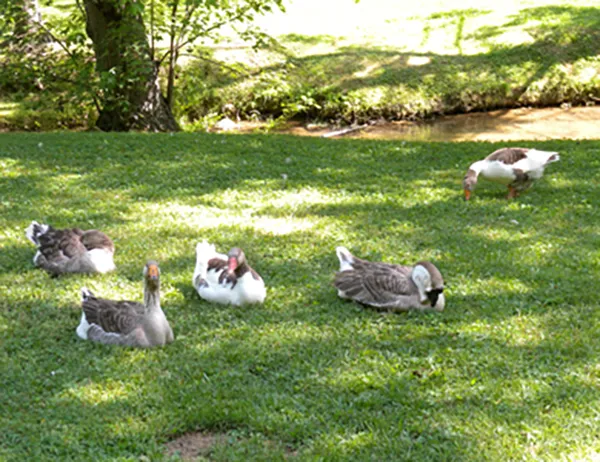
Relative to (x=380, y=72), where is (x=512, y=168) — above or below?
above

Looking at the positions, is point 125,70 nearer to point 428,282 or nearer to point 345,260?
point 345,260

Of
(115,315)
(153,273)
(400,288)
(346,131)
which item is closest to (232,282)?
(153,273)

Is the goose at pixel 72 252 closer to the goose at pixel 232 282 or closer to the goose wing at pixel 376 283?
the goose at pixel 232 282

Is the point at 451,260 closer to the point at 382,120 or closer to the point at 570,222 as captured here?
the point at 570,222

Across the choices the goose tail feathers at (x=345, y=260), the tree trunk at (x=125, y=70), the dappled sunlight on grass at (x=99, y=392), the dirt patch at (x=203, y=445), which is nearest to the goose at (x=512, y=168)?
the goose tail feathers at (x=345, y=260)

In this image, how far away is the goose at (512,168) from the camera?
1056cm

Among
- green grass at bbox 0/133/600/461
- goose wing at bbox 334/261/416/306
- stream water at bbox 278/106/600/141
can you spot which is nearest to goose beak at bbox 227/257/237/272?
green grass at bbox 0/133/600/461

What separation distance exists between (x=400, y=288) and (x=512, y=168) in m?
4.17

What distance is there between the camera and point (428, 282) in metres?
6.95

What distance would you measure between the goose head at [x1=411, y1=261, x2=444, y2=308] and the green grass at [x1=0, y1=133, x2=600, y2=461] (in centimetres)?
17

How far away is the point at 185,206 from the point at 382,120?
999cm

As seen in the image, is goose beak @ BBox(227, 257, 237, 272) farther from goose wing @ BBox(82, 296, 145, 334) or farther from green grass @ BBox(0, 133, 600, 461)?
goose wing @ BBox(82, 296, 145, 334)

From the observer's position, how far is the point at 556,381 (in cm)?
590

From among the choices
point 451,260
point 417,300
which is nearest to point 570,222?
point 451,260
